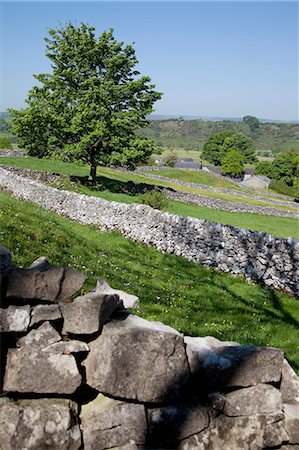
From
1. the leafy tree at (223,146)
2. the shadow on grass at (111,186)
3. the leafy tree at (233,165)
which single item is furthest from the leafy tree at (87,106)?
the leafy tree at (223,146)

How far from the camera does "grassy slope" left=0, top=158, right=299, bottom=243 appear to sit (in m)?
36.0

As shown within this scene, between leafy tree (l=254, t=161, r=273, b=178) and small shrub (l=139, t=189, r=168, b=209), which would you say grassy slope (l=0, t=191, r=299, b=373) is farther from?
leafy tree (l=254, t=161, r=273, b=178)

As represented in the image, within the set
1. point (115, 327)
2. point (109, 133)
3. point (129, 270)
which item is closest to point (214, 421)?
point (115, 327)

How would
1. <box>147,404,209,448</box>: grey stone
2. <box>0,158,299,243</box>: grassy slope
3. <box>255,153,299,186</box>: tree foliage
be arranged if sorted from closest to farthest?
<box>147,404,209,448</box>: grey stone → <box>0,158,299,243</box>: grassy slope → <box>255,153,299,186</box>: tree foliage

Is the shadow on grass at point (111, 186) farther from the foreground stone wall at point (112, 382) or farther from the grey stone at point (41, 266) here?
the foreground stone wall at point (112, 382)

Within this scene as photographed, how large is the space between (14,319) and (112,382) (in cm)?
134

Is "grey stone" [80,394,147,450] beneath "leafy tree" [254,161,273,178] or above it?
above

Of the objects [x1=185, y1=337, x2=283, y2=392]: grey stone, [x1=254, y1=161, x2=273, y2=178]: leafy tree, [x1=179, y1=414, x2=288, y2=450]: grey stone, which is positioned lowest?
[x1=254, y1=161, x2=273, y2=178]: leafy tree

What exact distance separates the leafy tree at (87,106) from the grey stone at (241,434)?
108ft

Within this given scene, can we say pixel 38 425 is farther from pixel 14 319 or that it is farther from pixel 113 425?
pixel 14 319

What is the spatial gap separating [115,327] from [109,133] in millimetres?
34119

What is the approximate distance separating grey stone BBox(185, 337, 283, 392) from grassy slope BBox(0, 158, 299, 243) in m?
28.5

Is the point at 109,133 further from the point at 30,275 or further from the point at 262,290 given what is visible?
the point at 30,275

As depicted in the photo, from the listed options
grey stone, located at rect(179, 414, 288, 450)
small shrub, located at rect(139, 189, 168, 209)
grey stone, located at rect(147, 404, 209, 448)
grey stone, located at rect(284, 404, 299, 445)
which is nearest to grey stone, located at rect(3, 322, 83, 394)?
grey stone, located at rect(147, 404, 209, 448)
